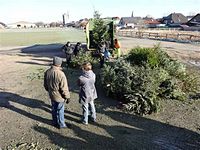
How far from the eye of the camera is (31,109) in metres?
9.17

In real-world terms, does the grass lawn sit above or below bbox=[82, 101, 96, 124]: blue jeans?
below

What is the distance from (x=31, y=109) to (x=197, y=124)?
4.59 m

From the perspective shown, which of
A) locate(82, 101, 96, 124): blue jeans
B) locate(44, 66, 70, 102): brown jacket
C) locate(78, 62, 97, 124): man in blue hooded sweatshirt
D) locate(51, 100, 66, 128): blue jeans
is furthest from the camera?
locate(82, 101, 96, 124): blue jeans

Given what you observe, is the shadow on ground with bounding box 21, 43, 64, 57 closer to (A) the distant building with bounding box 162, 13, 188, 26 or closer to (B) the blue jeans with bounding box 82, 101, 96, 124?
(B) the blue jeans with bounding box 82, 101, 96, 124

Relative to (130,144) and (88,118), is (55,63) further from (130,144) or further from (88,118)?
(130,144)

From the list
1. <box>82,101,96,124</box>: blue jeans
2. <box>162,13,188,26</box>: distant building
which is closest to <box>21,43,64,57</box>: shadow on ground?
<box>82,101,96,124</box>: blue jeans

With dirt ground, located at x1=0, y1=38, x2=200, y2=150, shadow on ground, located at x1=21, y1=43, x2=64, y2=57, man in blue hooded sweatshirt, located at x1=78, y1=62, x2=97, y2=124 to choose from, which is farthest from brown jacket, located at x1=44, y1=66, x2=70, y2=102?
shadow on ground, located at x1=21, y1=43, x2=64, y2=57

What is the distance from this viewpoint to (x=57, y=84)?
7.27m

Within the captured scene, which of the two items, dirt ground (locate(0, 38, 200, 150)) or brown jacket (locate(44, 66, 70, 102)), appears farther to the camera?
brown jacket (locate(44, 66, 70, 102))

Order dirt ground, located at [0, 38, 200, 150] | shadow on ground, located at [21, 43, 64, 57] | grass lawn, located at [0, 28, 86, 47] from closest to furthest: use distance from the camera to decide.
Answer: dirt ground, located at [0, 38, 200, 150], shadow on ground, located at [21, 43, 64, 57], grass lawn, located at [0, 28, 86, 47]

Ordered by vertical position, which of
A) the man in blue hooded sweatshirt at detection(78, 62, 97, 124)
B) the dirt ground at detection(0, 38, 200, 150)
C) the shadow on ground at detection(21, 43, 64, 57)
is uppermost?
the man in blue hooded sweatshirt at detection(78, 62, 97, 124)

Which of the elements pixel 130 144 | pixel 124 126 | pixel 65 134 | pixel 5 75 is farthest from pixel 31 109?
pixel 5 75

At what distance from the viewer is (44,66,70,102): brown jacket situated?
7215mm

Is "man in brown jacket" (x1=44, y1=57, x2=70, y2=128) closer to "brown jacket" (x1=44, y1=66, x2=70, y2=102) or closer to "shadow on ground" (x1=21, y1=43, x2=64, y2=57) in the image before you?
"brown jacket" (x1=44, y1=66, x2=70, y2=102)
